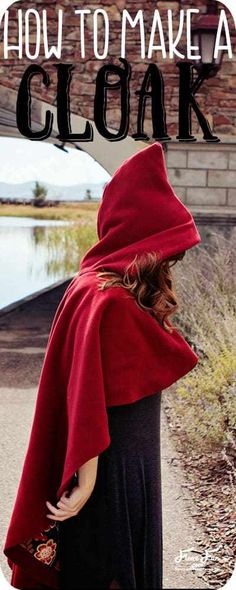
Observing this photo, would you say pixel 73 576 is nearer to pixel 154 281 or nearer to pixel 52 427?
pixel 52 427

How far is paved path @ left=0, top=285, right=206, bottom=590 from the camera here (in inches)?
123

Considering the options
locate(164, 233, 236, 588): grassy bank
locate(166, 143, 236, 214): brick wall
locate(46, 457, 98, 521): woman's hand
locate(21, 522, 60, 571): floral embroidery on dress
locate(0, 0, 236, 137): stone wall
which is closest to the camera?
locate(46, 457, 98, 521): woman's hand

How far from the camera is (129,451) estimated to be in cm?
192

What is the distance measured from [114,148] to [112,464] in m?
5.60

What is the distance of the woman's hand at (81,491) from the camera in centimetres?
186

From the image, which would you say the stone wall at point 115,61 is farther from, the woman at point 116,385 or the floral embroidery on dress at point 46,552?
the floral embroidery on dress at point 46,552

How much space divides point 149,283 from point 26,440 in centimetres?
273

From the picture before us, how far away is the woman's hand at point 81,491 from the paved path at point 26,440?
892 millimetres

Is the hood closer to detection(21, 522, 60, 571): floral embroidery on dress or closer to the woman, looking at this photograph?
the woman

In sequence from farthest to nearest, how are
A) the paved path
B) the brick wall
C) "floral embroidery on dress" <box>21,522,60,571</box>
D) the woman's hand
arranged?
1. the brick wall
2. the paved path
3. "floral embroidery on dress" <box>21,522,60,571</box>
4. the woman's hand

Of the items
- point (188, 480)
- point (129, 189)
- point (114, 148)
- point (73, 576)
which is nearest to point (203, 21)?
point (114, 148)

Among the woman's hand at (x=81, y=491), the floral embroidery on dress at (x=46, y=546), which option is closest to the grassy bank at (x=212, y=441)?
the floral embroidery on dress at (x=46, y=546)

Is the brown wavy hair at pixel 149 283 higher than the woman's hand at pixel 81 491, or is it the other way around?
the brown wavy hair at pixel 149 283

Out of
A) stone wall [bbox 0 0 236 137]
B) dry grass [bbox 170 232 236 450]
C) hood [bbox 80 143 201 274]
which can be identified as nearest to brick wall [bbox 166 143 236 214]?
stone wall [bbox 0 0 236 137]
